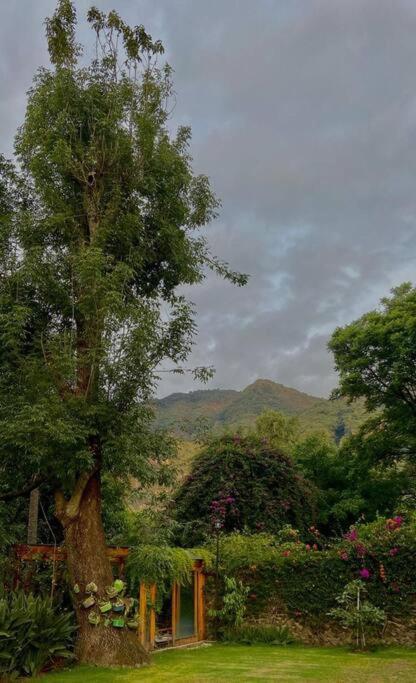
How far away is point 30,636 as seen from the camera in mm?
8484

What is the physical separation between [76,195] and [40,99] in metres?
2.05

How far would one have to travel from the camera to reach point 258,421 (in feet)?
117

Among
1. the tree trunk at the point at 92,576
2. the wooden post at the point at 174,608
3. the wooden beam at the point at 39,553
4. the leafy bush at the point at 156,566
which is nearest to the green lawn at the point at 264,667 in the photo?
the tree trunk at the point at 92,576

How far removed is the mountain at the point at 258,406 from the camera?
84.8 metres

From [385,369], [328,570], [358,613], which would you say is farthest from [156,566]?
[385,369]

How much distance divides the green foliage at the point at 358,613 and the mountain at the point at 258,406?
64182 millimetres

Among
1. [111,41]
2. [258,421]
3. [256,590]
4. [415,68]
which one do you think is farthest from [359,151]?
[258,421]

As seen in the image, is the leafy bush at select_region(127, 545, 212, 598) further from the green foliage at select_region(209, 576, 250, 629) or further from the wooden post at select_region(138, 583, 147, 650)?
the green foliage at select_region(209, 576, 250, 629)

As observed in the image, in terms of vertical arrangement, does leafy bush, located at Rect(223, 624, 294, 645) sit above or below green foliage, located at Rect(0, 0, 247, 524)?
below

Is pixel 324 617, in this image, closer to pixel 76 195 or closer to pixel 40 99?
pixel 76 195

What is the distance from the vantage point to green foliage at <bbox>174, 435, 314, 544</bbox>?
56.1 feet

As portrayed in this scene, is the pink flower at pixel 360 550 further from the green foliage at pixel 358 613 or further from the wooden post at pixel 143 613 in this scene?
the wooden post at pixel 143 613

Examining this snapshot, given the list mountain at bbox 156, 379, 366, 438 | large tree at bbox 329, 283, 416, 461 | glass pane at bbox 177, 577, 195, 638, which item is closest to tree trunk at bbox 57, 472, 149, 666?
glass pane at bbox 177, 577, 195, 638

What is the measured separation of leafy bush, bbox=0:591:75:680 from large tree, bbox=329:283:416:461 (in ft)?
45.6
